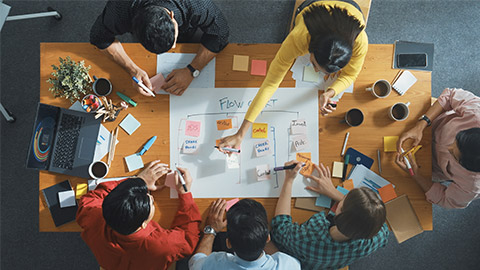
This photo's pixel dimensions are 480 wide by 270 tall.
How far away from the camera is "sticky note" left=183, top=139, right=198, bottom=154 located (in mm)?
1510

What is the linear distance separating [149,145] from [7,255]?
158 cm

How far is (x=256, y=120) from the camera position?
1524 mm

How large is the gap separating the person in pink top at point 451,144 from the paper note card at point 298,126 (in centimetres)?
48

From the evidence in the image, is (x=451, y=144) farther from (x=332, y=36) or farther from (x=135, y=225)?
(x=135, y=225)

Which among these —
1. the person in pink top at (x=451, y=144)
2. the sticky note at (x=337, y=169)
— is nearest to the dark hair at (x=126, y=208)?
the sticky note at (x=337, y=169)

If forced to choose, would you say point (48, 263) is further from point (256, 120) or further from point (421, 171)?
point (421, 171)

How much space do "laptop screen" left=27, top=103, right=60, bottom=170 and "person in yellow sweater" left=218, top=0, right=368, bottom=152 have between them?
0.82m

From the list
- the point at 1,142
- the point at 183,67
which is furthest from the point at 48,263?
the point at 183,67

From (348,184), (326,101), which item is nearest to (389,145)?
(348,184)

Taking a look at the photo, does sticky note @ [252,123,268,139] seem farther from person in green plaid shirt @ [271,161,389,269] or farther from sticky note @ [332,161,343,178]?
sticky note @ [332,161,343,178]

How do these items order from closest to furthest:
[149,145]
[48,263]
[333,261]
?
1. [333,261]
2. [149,145]
3. [48,263]

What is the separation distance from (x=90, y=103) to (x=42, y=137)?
30 cm

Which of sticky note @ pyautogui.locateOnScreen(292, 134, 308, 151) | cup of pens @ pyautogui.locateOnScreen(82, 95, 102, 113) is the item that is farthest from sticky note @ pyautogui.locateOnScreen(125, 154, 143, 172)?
sticky note @ pyautogui.locateOnScreen(292, 134, 308, 151)

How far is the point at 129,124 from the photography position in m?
1.51
